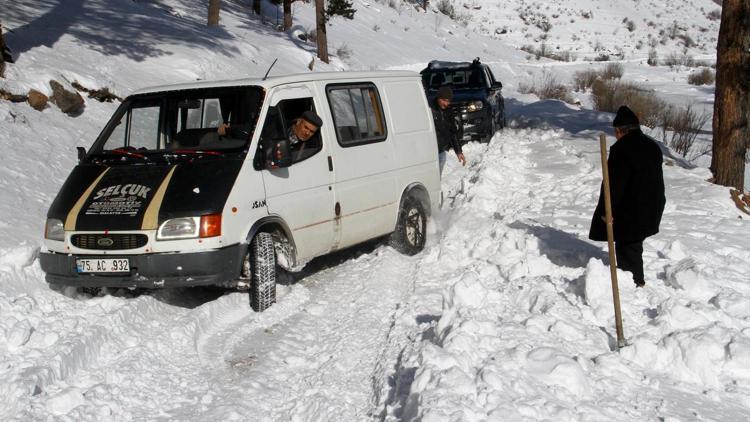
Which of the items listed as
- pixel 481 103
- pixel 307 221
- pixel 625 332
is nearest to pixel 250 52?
pixel 481 103

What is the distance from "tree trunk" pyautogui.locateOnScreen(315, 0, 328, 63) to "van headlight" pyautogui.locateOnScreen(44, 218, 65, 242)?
20.6m

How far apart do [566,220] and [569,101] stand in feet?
65.5

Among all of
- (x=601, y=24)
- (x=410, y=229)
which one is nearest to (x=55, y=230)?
(x=410, y=229)

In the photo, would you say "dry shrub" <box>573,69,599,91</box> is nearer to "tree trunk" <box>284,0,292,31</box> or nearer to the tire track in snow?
"tree trunk" <box>284,0,292,31</box>

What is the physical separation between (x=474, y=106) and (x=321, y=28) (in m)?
12.1

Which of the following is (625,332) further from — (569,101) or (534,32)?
(534,32)

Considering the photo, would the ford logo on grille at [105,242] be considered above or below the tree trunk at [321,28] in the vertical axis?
below

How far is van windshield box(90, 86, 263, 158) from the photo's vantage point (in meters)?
7.04

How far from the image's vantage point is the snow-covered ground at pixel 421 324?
475 cm

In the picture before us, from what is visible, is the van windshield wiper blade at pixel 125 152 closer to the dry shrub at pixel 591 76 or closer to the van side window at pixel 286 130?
the van side window at pixel 286 130

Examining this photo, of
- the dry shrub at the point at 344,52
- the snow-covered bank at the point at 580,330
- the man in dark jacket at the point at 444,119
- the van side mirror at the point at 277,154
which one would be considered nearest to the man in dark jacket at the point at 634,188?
the snow-covered bank at the point at 580,330

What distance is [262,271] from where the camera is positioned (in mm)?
6711

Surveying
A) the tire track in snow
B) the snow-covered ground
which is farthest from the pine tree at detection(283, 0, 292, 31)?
the tire track in snow

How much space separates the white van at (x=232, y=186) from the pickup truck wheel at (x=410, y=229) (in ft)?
0.09
